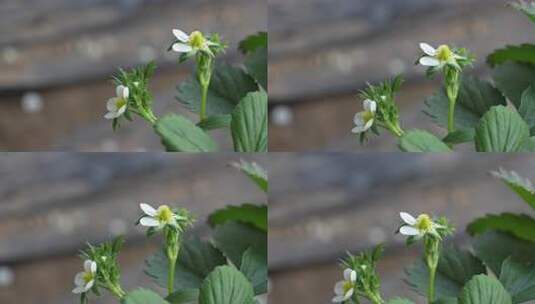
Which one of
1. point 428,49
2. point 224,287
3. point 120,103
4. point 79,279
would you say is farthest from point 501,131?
point 79,279

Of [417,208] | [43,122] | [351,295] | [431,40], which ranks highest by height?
[431,40]

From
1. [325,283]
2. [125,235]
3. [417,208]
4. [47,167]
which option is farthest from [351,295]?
[47,167]

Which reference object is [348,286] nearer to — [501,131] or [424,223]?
[424,223]

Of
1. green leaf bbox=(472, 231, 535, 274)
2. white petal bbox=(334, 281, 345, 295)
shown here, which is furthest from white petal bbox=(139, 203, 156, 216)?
green leaf bbox=(472, 231, 535, 274)

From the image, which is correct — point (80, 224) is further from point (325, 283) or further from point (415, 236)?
point (415, 236)

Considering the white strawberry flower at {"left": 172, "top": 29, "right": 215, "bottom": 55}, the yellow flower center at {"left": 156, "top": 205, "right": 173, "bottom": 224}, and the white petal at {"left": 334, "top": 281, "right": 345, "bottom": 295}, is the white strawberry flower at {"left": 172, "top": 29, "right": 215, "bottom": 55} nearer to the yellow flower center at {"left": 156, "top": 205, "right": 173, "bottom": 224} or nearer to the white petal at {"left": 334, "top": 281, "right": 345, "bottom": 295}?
the yellow flower center at {"left": 156, "top": 205, "right": 173, "bottom": 224}

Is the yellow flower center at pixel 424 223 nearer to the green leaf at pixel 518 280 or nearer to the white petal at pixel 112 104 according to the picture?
the green leaf at pixel 518 280

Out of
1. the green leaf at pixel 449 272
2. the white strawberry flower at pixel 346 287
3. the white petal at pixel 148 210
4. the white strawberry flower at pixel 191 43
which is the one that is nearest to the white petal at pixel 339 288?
the white strawberry flower at pixel 346 287
